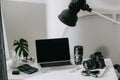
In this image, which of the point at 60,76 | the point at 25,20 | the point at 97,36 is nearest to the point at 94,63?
the point at 60,76

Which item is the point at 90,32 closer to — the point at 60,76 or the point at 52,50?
the point at 52,50

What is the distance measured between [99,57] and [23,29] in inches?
33.7

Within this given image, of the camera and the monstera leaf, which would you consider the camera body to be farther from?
the monstera leaf

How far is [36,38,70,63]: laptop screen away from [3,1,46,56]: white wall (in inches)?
15.5

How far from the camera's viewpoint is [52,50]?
2.04 meters

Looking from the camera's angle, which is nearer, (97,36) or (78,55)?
(78,55)

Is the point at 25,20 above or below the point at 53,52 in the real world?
above

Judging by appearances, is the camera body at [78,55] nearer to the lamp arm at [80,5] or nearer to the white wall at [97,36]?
the white wall at [97,36]

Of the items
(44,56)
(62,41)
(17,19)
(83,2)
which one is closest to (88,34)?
(62,41)

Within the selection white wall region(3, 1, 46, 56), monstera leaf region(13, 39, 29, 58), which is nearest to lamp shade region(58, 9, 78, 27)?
monstera leaf region(13, 39, 29, 58)

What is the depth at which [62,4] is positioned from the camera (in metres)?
2.24

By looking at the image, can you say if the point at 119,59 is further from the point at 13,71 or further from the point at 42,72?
the point at 13,71

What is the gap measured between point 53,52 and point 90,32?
489 millimetres

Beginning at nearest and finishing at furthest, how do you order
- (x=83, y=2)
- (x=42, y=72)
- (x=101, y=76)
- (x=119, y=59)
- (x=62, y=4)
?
(x=83, y=2) < (x=101, y=76) < (x=42, y=72) < (x=62, y=4) < (x=119, y=59)
